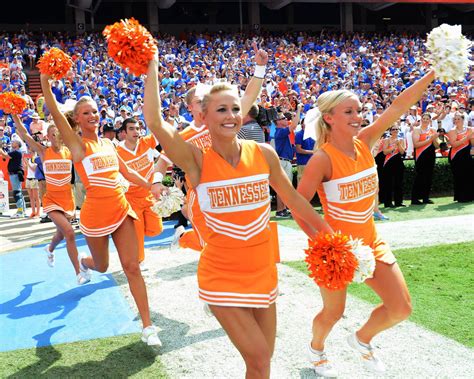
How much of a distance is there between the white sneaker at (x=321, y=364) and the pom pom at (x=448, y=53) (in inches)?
73.6

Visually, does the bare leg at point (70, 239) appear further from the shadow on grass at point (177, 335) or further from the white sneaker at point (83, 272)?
the shadow on grass at point (177, 335)

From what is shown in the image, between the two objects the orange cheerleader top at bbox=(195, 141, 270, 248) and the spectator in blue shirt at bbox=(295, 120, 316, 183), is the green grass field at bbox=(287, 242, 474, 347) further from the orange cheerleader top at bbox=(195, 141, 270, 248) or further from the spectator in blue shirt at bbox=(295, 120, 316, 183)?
the spectator in blue shirt at bbox=(295, 120, 316, 183)

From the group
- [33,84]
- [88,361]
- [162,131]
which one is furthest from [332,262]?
[33,84]

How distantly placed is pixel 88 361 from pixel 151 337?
46 centimetres

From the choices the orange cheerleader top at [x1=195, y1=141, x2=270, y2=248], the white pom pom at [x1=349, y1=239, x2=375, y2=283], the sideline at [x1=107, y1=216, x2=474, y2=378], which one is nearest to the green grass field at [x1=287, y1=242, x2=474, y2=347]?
the sideline at [x1=107, y1=216, x2=474, y2=378]

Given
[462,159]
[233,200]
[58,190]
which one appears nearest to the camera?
[233,200]

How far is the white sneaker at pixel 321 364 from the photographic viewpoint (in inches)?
139

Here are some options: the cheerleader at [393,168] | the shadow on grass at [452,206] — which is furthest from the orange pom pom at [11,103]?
the shadow on grass at [452,206]

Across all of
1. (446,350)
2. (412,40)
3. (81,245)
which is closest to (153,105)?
(446,350)

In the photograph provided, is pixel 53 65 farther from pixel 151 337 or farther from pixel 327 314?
pixel 327 314

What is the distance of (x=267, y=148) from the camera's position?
9.85 feet

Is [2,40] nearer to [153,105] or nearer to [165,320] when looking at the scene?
[165,320]

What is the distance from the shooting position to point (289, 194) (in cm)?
303

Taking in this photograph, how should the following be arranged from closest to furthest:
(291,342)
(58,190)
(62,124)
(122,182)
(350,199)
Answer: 1. (350,199)
2. (291,342)
3. (62,124)
4. (122,182)
5. (58,190)
